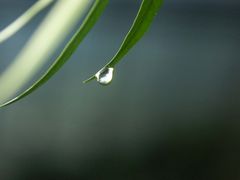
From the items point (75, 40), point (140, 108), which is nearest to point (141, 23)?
point (75, 40)

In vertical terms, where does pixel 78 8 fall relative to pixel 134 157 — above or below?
above

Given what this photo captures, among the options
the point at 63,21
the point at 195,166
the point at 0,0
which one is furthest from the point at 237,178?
the point at 63,21

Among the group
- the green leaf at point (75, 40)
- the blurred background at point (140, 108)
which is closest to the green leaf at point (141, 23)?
the green leaf at point (75, 40)

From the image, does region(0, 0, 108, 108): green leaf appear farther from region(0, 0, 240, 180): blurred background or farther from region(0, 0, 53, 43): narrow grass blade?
region(0, 0, 240, 180): blurred background

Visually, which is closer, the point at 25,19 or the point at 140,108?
the point at 25,19

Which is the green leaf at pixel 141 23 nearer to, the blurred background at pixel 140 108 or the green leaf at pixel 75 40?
the green leaf at pixel 75 40

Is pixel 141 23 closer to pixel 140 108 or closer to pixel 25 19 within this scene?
pixel 25 19

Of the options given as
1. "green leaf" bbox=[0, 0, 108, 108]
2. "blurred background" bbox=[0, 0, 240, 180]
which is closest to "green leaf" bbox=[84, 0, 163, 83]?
"green leaf" bbox=[0, 0, 108, 108]

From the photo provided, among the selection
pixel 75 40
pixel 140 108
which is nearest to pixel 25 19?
pixel 75 40

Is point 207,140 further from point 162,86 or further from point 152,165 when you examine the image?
point 162,86
